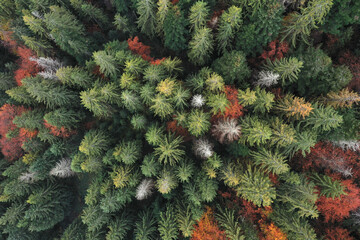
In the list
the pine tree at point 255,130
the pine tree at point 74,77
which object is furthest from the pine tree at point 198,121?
the pine tree at point 74,77

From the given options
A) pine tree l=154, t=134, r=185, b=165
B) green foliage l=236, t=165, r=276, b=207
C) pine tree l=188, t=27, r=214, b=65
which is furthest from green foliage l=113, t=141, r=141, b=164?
pine tree l=188, t=27, r=214, b=65

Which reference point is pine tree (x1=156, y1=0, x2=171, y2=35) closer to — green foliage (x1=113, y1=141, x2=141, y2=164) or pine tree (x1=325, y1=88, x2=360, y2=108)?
green foliage (x1=113, y1=141, x2=141, y2=164)

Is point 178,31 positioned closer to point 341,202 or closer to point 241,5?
A: point 241,5

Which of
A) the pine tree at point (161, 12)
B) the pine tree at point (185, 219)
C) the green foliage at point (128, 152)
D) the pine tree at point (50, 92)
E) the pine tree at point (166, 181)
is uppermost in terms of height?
the pine tree at point (161, 12)

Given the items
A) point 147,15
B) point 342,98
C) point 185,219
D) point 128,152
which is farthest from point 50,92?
point 342,98

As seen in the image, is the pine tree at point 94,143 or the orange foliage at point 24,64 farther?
the orange foliage at point 24,64

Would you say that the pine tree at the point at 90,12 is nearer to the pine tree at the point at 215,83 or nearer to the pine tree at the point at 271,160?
the pine tree at the point at 215,83
